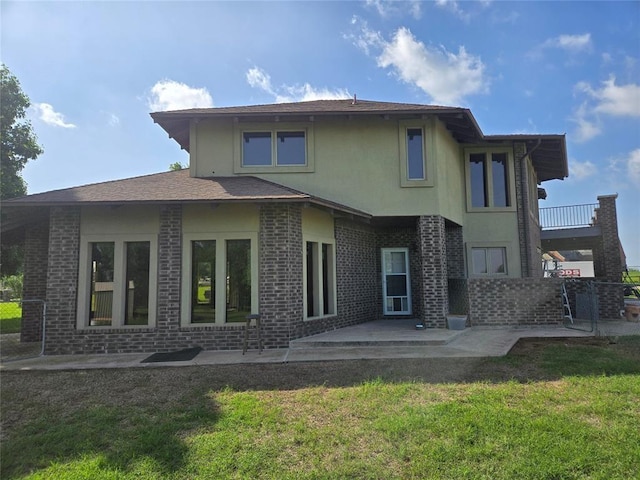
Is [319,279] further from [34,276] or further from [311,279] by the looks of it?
[34,276]

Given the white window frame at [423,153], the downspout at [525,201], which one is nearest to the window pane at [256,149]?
the white window frame at [423,153]

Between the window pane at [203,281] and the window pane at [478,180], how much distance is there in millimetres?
8815

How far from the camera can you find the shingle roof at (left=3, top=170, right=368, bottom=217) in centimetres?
768

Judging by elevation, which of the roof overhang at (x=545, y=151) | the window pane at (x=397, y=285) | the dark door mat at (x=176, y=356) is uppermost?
the roof overhang at (x=545, y=151)

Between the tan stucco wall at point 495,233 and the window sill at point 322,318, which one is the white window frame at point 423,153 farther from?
the window sill at point 322,318

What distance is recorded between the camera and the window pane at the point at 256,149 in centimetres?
1008

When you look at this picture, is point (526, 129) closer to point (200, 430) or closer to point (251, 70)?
point (251, 70)

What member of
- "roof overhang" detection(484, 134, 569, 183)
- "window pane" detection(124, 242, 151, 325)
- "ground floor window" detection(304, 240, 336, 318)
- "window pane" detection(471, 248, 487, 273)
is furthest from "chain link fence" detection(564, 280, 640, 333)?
"window pane" detection(124, 242, 151, 325)

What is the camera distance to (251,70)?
35.3 feet

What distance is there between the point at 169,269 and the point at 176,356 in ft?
6.41

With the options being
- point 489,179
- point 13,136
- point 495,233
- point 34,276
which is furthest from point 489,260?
point 13,136

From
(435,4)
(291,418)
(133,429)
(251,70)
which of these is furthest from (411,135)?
(133,429)

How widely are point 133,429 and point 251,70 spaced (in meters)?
9.84

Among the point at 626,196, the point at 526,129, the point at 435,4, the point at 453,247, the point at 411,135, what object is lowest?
the point at 453,247
